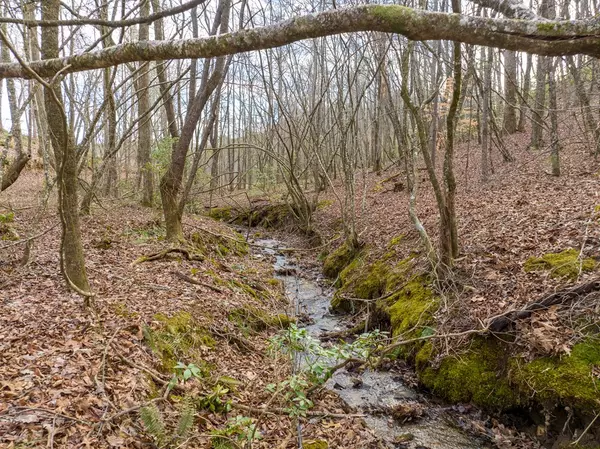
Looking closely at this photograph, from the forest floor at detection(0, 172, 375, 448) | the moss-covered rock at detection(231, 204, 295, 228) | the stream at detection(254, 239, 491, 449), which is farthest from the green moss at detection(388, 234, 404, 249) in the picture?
the moss-covered rock at detection(231, 204, 295, 228)

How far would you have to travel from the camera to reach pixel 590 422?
3.56 metres

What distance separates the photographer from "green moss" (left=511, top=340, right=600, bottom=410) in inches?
144

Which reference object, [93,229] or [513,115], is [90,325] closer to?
[93,229]

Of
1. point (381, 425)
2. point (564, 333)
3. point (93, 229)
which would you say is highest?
point (93, 229)

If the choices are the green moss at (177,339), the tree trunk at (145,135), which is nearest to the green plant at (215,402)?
the green moss at (177,339)

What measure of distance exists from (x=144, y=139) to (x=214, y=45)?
36.9ft

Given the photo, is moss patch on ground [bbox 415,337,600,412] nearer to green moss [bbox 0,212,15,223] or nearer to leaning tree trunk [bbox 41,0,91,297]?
leaning tree trunk [bbox 41,0,91,297]

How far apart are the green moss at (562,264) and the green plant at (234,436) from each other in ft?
13.6

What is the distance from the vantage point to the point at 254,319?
662 cm

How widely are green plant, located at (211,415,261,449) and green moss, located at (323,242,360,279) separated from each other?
7102 millimetres

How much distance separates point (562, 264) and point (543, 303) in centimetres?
89

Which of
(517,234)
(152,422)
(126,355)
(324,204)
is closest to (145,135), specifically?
(324,204)

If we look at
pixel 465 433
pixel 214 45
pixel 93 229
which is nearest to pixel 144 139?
pixel 93 229

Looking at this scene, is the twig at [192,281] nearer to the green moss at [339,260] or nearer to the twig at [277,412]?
the twig at [277,412]
